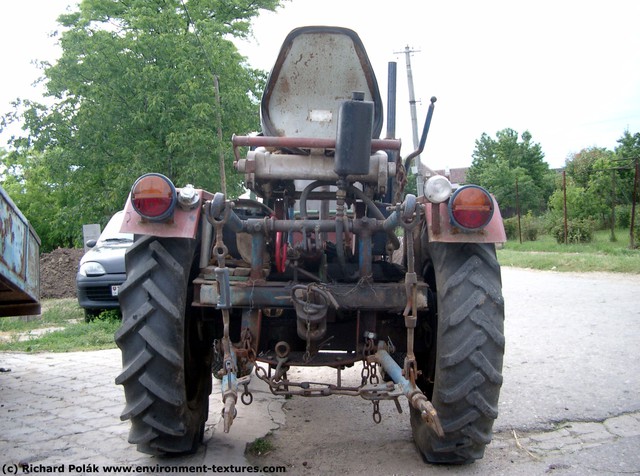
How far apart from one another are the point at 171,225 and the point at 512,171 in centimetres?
4550

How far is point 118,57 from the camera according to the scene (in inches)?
642

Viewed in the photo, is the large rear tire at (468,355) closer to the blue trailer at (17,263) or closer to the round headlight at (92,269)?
the blue trailer at (17,263)

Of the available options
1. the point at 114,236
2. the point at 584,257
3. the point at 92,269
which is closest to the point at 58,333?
the point at 92,269

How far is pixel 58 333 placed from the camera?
891 centimetres

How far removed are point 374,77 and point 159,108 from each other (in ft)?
40.0

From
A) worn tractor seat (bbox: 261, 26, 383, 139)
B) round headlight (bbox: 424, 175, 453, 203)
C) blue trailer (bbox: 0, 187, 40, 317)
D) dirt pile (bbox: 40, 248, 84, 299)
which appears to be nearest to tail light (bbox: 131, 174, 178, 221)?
worn tractor seat (bbox: 261, 26, 383, 139)

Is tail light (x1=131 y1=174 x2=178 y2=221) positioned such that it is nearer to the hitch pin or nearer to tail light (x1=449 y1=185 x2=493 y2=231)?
the hitch pin

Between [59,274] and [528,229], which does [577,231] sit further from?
[59,274]

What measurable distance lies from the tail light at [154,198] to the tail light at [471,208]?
59.5 inches

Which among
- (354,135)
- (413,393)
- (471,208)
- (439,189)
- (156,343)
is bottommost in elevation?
(413,393)

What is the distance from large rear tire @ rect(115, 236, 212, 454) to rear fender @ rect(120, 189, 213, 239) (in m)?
0.16

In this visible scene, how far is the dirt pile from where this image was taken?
16.4 metres

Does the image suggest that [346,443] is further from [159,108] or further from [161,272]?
[159,108]

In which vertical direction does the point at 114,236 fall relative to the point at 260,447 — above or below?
above
